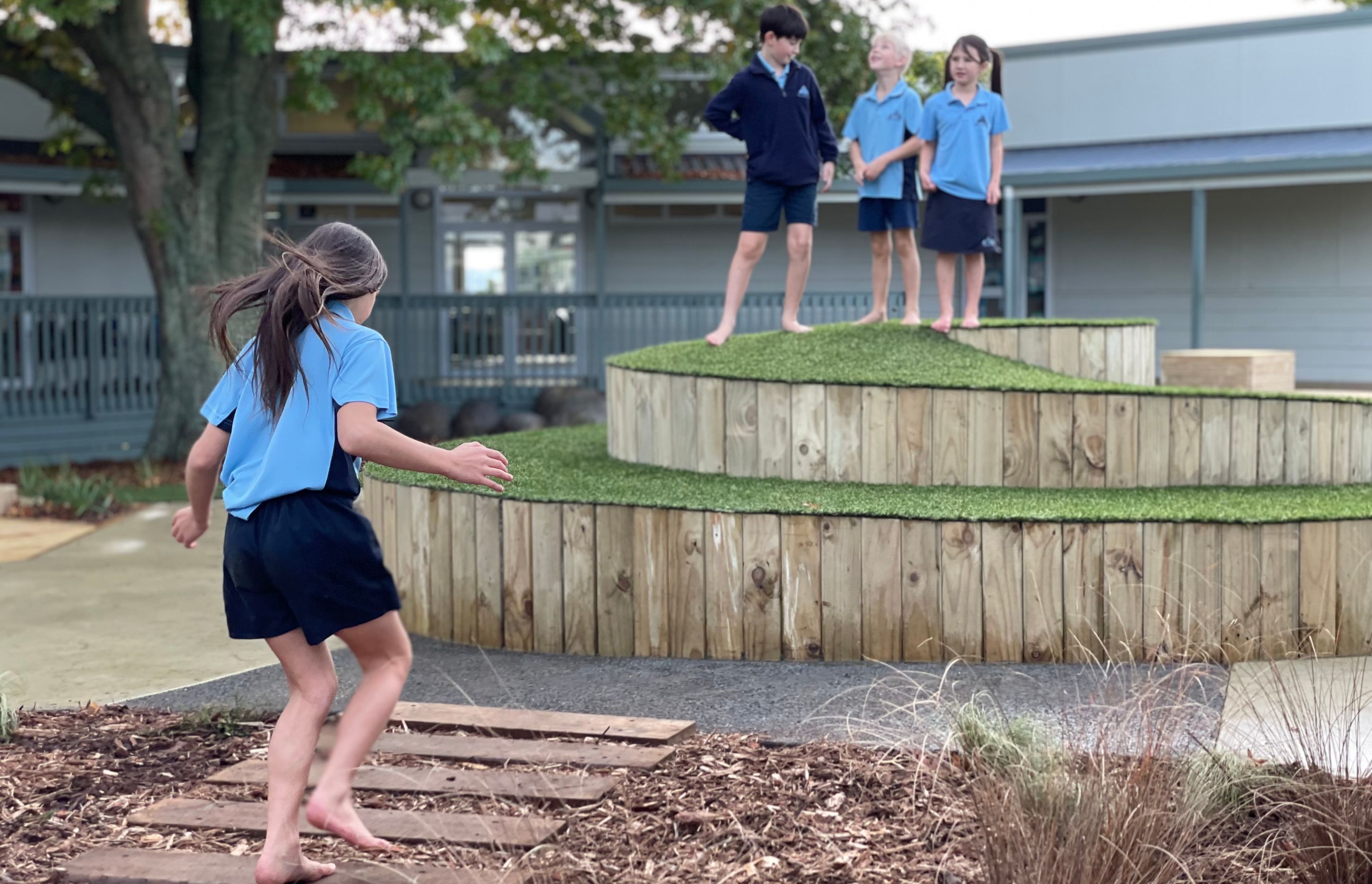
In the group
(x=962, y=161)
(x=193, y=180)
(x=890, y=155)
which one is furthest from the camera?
(x=193, y=180)

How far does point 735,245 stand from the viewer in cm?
2050

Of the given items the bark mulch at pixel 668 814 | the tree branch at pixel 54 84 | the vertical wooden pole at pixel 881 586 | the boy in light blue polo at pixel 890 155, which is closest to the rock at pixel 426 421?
the tree branch at pixel 54 84

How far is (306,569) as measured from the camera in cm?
300

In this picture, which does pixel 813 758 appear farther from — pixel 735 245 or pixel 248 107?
pixel 735 245

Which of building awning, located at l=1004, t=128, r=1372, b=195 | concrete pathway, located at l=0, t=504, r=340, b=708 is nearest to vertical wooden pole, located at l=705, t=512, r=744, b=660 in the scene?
concrete pathway, located at l=0, t=504, r=340, b=708

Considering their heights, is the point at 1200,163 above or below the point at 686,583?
above

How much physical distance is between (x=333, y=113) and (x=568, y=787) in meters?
18.1

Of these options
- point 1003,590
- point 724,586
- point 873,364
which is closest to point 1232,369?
point 873,364

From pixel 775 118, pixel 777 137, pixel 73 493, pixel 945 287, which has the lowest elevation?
pixel 73 493

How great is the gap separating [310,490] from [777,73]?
17.4 ft

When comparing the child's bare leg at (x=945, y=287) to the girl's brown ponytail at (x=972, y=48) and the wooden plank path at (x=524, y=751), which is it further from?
the wooden plank path at (x=524, y=751)

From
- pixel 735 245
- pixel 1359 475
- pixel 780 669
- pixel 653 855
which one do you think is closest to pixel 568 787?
pixel 653 855

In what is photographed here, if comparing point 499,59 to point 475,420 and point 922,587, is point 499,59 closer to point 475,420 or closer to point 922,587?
point 475,420

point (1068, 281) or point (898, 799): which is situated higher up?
point (1068, 281)
